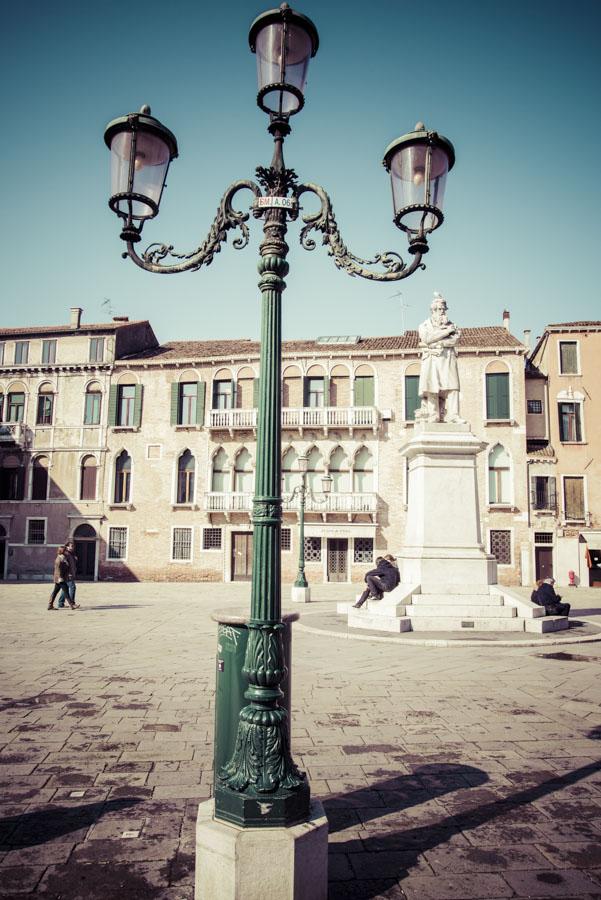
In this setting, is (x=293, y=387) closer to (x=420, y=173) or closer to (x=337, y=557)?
(x=337, y=557)

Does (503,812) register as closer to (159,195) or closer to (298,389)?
(159,195)

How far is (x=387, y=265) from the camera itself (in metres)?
4.18

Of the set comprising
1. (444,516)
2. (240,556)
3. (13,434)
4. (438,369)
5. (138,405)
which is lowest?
(240,556)

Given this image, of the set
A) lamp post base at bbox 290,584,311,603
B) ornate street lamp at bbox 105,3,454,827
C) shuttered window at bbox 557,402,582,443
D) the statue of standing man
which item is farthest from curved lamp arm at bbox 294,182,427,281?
shuttered window at bbox 557,402,582,443

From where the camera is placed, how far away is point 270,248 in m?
3.57

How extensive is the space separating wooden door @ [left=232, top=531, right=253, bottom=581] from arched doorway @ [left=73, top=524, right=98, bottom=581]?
22.5ft

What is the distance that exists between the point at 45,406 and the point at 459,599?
26.8m

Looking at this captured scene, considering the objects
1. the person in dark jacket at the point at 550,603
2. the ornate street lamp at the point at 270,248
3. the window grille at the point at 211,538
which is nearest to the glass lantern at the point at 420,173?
the ornate street lamp at the point at 270,248

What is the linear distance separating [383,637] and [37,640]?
574cm

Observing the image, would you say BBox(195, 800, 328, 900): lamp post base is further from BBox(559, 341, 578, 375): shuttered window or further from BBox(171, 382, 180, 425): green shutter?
BBox(559, 341, 578, 375): shuttered window

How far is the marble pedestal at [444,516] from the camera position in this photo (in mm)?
11289

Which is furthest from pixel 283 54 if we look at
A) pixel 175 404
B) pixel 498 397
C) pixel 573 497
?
pixel 573 497

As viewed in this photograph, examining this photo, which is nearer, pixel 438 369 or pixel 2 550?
pixel 438 369

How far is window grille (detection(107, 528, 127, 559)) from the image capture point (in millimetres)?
30391
